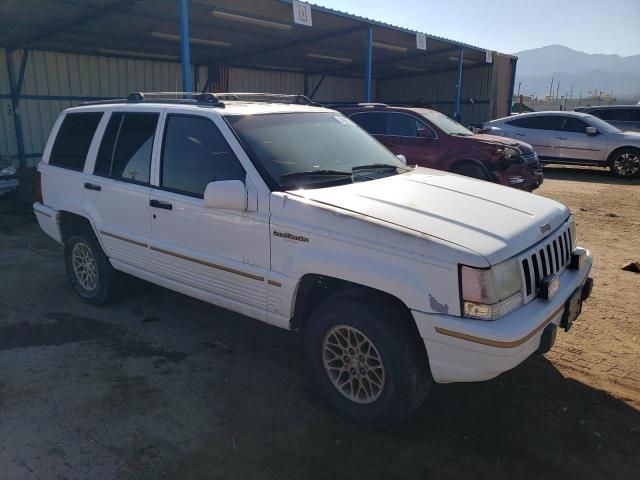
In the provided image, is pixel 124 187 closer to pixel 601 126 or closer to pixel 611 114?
pixel 601 126

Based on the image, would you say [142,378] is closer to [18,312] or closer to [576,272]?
[18,312]

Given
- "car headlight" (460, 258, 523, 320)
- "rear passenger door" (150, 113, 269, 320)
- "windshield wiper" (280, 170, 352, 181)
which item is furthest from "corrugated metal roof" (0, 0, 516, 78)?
"car headlight" (460, 258, 523, 320)

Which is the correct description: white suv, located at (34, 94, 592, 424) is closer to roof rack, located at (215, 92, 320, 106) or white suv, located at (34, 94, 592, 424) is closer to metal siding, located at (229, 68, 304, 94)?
roof rack, located at (215, 92, 320, 106)

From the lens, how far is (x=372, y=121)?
9.77m

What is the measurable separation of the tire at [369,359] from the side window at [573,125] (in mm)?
12816

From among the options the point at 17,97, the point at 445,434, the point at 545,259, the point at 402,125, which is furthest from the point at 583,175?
the point at 17,97

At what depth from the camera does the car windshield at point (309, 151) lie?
3.47m

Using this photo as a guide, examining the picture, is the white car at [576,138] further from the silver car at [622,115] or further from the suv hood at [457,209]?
the suv hood at [457,209]

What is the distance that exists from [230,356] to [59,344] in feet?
4.65

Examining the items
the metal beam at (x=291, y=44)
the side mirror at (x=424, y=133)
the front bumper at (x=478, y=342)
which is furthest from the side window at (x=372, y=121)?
the front bumper at (x=478, y=342)

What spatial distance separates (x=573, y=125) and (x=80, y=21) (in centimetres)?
1188

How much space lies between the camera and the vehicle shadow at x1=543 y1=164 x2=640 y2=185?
42.4 feet

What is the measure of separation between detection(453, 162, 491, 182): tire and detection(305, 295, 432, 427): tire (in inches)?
252

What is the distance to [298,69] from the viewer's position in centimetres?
1894
